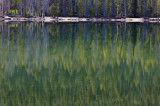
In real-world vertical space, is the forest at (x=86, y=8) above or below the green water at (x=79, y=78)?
above

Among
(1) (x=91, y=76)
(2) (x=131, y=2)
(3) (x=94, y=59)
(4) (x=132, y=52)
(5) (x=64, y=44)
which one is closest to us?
(1) (x=91, y=76)

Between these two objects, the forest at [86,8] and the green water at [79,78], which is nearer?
the green water at [79,78]

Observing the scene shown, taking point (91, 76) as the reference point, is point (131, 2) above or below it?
above

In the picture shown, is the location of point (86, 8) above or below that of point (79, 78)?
above

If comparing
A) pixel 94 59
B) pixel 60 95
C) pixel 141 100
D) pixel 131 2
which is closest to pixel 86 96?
pixel 60 95

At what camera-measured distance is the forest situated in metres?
119

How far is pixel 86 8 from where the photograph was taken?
129 m

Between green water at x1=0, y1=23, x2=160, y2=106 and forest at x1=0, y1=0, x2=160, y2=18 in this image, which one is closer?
green water at x1=0, y1=23, x2=160, y2=106

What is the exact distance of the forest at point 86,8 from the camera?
11869 centimetres

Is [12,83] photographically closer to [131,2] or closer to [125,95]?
[125,95]

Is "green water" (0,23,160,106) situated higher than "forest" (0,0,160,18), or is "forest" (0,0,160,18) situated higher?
"forest" (0,0,160,18)

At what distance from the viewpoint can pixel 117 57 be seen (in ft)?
92.1

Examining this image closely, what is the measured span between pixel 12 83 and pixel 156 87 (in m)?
7.65

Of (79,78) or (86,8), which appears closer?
(79,78)
